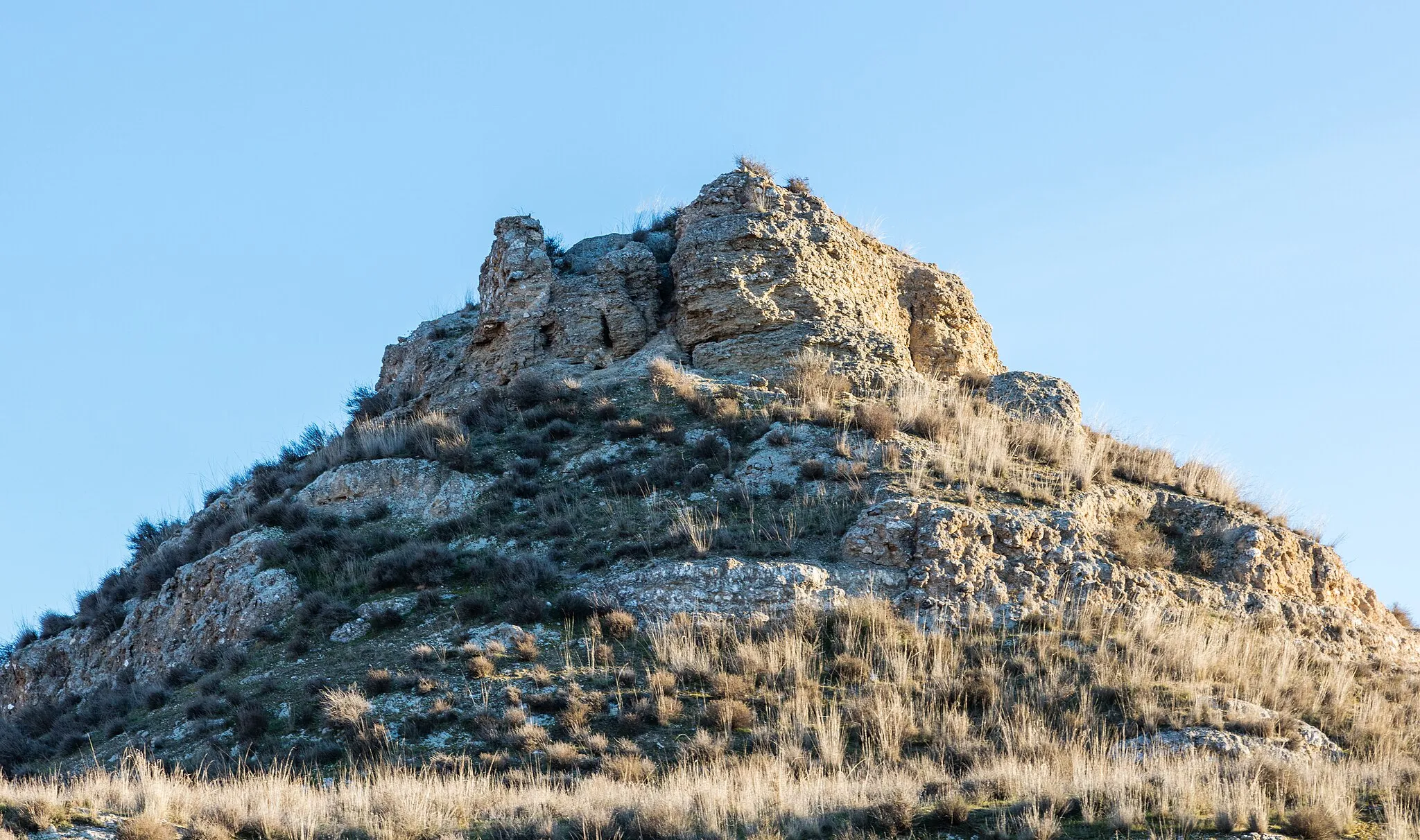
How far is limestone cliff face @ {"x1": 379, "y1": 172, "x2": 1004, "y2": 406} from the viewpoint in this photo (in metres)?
22.2

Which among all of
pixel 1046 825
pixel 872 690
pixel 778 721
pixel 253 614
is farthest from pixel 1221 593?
pixel 253 614

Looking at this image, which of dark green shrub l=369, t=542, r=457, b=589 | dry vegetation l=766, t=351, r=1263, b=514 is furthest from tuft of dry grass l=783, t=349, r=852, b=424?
dark green shrub l=369, t=542, r=457, b=589

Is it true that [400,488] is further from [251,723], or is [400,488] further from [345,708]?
[345,708]

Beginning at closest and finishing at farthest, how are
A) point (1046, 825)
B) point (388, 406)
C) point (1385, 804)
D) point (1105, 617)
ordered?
1. point (1046, 825)
2. point (1385, 804)
3. point (1105, 617)
4. point (388, 406)

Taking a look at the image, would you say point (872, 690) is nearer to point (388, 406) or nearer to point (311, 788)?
point (311, 788)

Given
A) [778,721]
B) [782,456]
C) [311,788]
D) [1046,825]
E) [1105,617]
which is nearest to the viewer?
[1046,825]

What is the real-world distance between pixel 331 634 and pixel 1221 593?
1170cm

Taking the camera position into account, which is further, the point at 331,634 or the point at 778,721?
the point at 331,634

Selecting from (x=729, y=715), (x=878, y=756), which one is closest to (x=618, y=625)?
(x=729, y=715)

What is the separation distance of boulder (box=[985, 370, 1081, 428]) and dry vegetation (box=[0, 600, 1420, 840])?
5.79 m

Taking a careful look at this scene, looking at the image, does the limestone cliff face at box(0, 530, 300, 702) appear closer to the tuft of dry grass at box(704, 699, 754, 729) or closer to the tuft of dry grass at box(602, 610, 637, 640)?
the tuft of dry grass at box(602, 610, 637, 640)

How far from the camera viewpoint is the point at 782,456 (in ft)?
62.1

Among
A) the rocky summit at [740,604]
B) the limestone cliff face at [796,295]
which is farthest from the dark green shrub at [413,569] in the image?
the limestone cliff face at [796,295]

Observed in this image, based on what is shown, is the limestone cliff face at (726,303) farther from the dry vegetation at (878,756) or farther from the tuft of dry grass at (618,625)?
the dry vegetation at (878,756)
